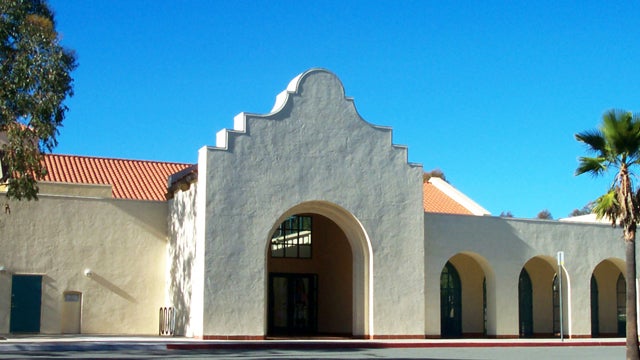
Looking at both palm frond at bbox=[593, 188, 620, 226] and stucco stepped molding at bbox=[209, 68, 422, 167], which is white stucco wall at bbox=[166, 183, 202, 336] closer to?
stucco stepped molding at bbox=[209, 68, 422, 167]

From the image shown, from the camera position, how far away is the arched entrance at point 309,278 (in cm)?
3225

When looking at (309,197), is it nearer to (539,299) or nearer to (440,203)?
(539,299)

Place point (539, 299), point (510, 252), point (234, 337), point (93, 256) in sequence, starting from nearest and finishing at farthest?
1. point (234, 337)
2. point (93, 256)
3. point (510, 252)
4. point (539, 299)

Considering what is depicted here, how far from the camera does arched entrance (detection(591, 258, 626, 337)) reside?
3675 cm

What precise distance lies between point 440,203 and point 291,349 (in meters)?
17.4

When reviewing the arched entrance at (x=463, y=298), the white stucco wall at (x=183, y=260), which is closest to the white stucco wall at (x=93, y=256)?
the white stucco wall at (x=183, y=260)

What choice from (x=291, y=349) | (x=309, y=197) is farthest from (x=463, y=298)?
(x=291, y=349)

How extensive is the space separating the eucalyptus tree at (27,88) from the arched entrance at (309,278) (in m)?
10.6

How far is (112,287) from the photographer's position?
28.8 m

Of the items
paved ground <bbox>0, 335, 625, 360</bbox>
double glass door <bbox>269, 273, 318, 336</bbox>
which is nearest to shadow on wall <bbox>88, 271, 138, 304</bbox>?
paved ground <bbox>0, 335, 625, 360</bbox>

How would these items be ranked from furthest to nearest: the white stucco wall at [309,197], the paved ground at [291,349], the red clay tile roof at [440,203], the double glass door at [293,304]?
1. the red clay tile roof at [440,203]
2. the double glass door at [293,304]
3. the white stucco wall at [309,197]
4. the paved ground at [291,349]

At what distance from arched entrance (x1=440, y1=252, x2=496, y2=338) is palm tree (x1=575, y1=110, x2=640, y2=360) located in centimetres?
1041

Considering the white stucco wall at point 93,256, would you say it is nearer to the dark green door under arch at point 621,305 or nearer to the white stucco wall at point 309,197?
the white stucco wall at point 309,197

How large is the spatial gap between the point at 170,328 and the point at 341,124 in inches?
345
